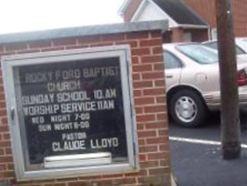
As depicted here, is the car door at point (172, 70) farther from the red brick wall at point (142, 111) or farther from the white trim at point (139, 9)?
the white trim at point (139, 9)

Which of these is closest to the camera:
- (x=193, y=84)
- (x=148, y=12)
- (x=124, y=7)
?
(x=193, y=84)

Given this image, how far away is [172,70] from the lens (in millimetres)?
10195

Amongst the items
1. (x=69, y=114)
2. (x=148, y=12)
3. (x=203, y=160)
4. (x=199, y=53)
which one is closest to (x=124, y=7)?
(x=148, y=12)

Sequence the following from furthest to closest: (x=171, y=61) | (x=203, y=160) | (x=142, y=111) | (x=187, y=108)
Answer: (x=171, y=61) < (x=187, y=108) < (x=203, y=160) < (x=142, y=111)

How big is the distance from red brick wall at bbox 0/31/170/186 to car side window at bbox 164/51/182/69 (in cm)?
461

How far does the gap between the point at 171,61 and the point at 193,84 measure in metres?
0.71

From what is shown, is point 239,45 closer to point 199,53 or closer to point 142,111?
point 199,53

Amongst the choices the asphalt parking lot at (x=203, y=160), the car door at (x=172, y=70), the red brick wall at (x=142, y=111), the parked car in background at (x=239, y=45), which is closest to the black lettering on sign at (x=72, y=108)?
the red brick wall at (x=142, y=111)

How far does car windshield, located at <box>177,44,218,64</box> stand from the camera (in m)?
10.1

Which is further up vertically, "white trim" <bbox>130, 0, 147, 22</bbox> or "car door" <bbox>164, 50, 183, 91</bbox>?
"white trim" <bbox>130, 0, 147, 22</bbox>

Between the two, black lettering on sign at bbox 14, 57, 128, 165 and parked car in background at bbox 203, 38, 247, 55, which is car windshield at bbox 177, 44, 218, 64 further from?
black lettering on sign at bbox 14, 57, 128, 165

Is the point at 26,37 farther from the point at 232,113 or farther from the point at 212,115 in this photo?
the point at 212,115

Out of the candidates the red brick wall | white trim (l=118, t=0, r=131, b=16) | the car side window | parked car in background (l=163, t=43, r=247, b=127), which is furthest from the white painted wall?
the red brick wall

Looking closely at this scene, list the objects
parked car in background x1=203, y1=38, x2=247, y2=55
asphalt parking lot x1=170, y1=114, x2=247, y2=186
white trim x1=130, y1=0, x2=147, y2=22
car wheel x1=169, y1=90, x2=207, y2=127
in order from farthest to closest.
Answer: white trim x1=130, y1=0, x2=147, y2=22, parked car in background x1=203, y1=38, x2=247, y2=55, car wheel x1=169, y1=90, x2=207, y2=127, asphalt parking lot x1=170, y1=114, x2=247, y2=186
